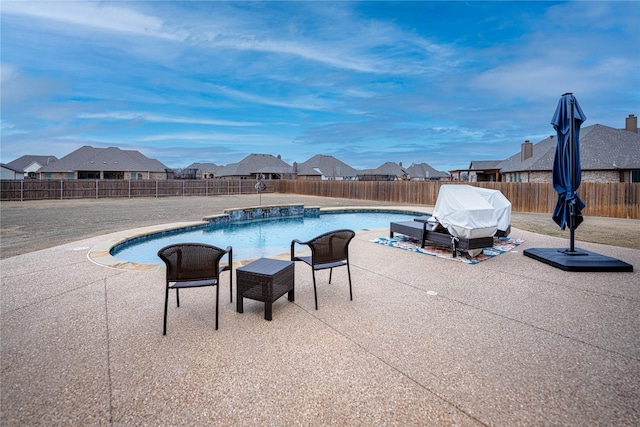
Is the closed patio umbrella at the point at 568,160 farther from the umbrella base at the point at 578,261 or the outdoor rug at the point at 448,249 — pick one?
the outdoor rug at the point at 448,249

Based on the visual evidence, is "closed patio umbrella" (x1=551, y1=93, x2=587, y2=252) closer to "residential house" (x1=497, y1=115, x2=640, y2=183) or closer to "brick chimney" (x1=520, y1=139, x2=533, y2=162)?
"residential house" (x1=497, y1=115, x2=640, y2=183)

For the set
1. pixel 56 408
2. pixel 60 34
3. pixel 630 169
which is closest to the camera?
pixel 56 408

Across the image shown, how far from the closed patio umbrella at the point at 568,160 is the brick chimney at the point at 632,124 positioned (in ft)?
71.5

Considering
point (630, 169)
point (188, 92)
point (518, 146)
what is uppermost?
point (188, 92)

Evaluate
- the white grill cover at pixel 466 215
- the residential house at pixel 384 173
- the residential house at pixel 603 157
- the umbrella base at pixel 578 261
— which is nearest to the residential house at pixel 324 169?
the residential house at pixel 384 173

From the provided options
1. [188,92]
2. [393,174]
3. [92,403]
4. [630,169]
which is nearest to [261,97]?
[188,92]

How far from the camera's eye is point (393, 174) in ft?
168

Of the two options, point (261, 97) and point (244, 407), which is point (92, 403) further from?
point (261, 97)

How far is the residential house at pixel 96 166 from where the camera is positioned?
34.0 metres

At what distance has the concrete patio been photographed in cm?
201

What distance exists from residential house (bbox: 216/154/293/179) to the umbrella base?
40.8 m

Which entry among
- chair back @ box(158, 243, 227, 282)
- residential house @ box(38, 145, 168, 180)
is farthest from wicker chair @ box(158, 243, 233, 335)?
residential house @ box(38, 145, 168, 180)

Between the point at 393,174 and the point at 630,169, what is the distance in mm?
33846

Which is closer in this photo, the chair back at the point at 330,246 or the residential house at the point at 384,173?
the chair back at the point at 330,246
